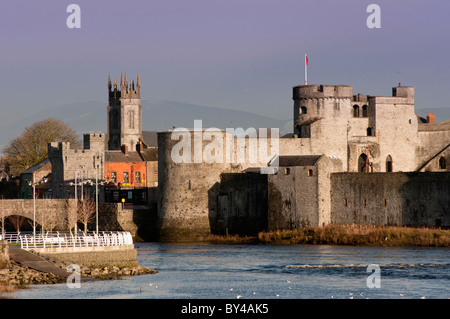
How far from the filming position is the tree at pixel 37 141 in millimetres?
123062

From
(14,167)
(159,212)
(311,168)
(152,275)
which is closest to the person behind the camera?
(152,275)

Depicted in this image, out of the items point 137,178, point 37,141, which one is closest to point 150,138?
point 37,141

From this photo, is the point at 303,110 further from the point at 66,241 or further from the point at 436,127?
the point at 66,241

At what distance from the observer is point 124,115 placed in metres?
163

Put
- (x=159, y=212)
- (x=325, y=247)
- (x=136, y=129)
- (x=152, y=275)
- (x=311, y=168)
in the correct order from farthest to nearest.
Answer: (x=136, y=129), (x=159, y=212), (x=311, y=168), (x=325, y=247), (x=152, y=275)

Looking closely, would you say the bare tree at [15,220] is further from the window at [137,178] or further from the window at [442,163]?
the window at [442,163]

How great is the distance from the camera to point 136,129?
160m

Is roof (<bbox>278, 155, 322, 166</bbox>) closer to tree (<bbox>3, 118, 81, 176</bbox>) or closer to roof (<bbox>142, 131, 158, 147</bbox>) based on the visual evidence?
tree (<bbox>3, 118, 81, 176</bbox>)

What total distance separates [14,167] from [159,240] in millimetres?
47955

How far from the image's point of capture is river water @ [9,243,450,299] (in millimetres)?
49156

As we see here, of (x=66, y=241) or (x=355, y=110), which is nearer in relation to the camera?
(x=66, y=241)

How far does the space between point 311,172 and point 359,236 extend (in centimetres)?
608
